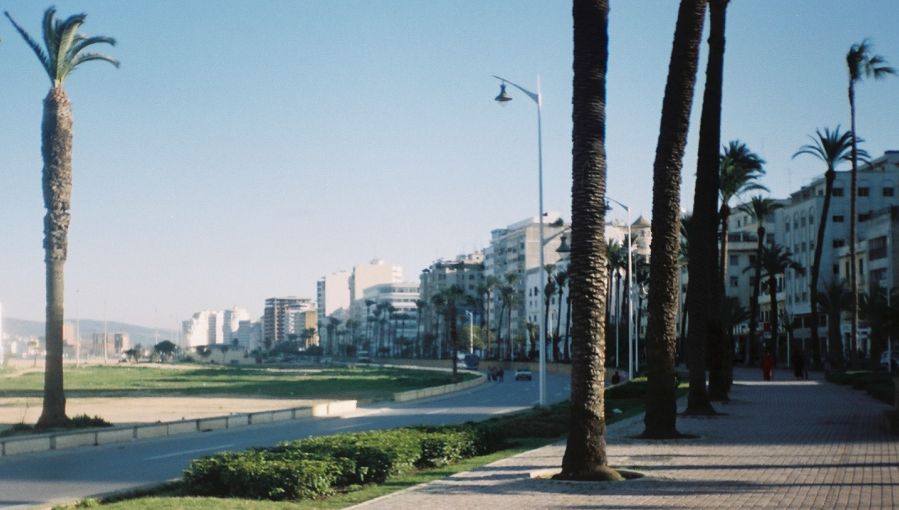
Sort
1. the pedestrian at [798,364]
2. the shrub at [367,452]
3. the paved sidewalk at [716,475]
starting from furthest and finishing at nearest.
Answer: the pedestrian at [798,364], the shrub at [367,452], the paved sidewalk at [716,475]

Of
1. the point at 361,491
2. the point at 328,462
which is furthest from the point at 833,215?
the point at 361,491

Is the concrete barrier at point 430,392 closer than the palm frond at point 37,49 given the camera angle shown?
No

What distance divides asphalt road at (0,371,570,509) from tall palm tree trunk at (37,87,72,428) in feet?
10.2

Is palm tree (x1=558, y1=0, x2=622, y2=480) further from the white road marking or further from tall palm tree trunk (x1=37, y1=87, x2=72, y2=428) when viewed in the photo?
tall palm tree trunk (x1=37, y1=87, x2=72, y2=428)

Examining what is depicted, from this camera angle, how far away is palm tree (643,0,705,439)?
21.9m

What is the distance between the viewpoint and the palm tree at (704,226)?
93.2 feet

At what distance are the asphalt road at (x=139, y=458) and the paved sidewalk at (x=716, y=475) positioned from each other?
6163 mm

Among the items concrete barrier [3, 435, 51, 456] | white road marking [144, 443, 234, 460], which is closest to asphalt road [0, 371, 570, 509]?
white road marking [144, 443, 234, 460]

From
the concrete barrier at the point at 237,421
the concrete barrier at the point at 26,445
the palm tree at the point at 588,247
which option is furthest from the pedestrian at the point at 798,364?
the palm tree at the point at 588,247

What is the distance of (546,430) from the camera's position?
2536cm

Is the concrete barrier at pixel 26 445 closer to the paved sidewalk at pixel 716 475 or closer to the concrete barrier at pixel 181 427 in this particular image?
the concrete barrier at pixel 181 427

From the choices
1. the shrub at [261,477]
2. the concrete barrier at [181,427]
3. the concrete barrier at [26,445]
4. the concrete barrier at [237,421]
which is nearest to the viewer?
the shrub at [261,477]

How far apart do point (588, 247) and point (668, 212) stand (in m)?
6.68

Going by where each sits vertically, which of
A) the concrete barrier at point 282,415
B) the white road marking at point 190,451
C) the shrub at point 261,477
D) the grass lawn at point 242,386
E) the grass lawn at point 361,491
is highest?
the shrub at point 261,477
